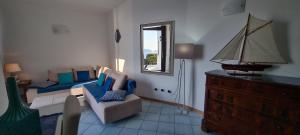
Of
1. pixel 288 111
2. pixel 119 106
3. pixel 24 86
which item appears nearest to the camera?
pixel 288 111

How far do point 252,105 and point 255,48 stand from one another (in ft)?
2.48

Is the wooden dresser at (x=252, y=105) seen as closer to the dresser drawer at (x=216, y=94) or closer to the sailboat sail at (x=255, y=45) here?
the dresser drawer at (x=216, y=94)

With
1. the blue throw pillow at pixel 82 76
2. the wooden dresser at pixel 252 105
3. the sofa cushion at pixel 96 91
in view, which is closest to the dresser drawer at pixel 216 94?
the wooden dresser at pixel 252 105

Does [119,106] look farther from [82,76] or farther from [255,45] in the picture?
[82,76]

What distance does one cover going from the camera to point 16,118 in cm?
108

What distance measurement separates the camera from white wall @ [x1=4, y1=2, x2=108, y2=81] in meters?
3.74

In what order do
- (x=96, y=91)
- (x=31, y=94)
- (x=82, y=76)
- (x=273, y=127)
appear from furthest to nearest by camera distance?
(x=82, y=76) → (x=31, y=94) → (x=96, y=91) → (x=273, y=127)

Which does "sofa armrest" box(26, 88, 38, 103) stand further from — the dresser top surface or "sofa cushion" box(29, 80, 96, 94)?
the dresser top surface

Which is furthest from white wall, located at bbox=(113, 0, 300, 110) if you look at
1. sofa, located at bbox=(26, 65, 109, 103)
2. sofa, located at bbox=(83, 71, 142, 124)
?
sofa, located at bbox=(26, 65, 109, 103)

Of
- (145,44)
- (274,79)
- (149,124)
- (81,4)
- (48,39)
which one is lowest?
(149,124)

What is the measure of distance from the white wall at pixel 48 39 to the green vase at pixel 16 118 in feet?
12.2

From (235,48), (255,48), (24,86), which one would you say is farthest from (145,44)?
(24,86)

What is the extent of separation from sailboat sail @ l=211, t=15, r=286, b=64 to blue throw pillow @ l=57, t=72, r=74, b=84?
4.11 meters

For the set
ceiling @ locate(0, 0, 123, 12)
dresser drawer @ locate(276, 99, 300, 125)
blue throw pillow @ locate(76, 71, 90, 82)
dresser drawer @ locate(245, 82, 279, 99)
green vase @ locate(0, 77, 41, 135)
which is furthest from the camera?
blue throw pillow @ locate(76, 71, 90, 82)
